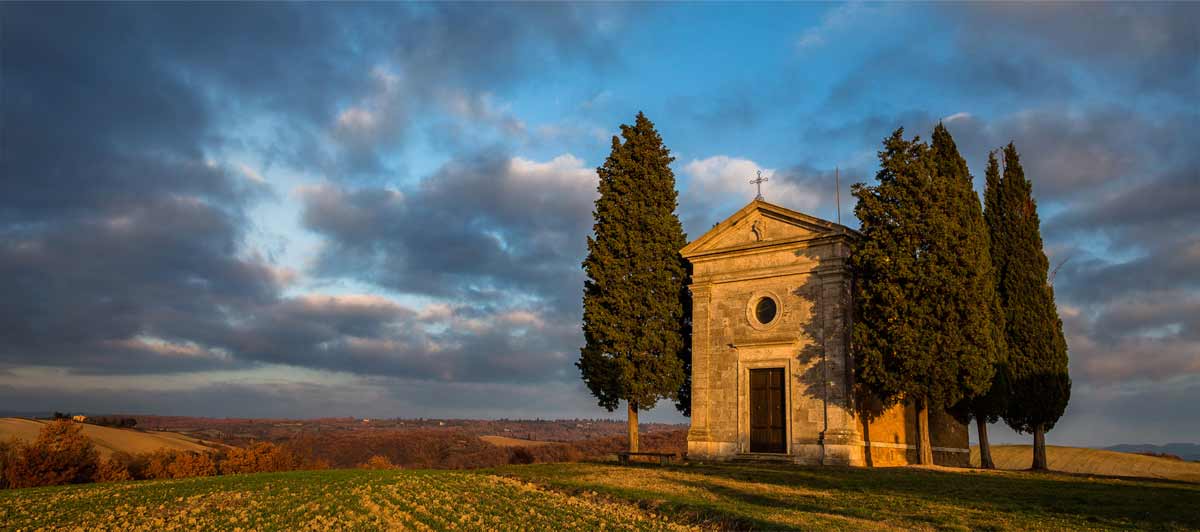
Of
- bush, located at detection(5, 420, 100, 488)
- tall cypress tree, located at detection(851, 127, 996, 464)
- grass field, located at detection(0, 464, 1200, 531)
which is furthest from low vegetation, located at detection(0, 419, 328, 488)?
tall cypress tree, located at detection(851, 127, 996, 464)

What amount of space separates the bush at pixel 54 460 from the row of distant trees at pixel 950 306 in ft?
83.2

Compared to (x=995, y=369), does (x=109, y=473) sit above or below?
below

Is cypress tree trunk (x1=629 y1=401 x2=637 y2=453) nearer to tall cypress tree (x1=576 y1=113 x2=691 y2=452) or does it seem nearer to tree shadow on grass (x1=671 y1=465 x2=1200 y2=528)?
tall cypress tree (x1=576 y1=113 x2=691 y2=452)

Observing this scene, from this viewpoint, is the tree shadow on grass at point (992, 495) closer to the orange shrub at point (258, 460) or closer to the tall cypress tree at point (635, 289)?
the tall cypress tree at point (635, 289)

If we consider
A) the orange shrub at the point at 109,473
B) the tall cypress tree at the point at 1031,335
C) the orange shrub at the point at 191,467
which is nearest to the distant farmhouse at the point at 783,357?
the tall cypress tree at the point at 1031,335

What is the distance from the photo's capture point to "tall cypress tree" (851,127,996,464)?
23.0m

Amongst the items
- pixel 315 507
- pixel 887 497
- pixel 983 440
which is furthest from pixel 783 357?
pixel 315 507

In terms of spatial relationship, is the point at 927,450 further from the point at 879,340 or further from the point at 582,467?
the point at 582,467

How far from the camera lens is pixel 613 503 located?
15.0m

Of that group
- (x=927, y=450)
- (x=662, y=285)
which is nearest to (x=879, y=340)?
(x=927, y=450)

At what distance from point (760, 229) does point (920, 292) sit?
20.9 ft

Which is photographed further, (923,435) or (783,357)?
(783,357)

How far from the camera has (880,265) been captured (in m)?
24.0

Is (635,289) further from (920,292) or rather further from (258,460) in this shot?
(258,460)
